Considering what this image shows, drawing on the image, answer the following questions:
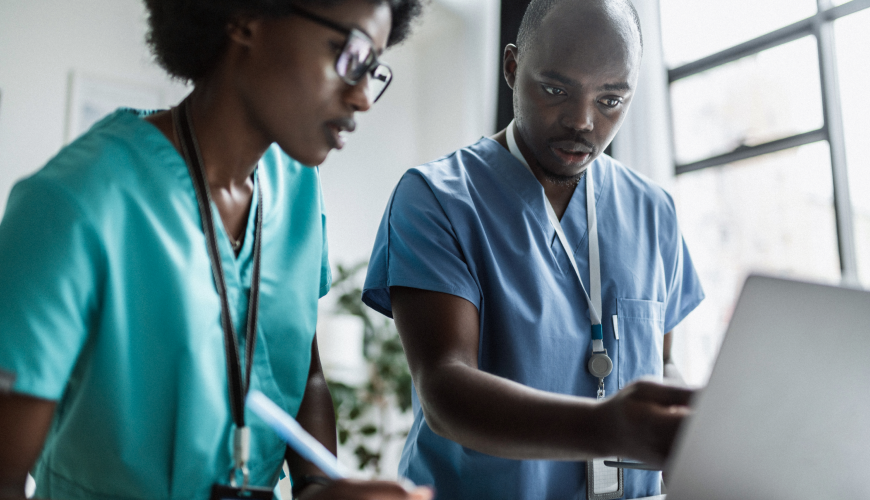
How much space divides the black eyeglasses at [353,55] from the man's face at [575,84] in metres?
0.43

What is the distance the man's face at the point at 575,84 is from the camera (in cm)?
110

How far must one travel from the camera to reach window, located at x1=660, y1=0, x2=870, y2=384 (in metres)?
2.71

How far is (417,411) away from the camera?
1.17m

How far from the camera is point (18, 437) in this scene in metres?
0.60

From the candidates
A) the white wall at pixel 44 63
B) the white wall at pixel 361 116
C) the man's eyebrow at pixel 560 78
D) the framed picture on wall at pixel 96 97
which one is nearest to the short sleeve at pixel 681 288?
the man's eyebrow at pixel 560 78

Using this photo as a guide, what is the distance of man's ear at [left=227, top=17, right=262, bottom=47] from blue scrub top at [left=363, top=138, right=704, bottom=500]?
40 centimetres

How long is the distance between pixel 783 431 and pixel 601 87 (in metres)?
0.69

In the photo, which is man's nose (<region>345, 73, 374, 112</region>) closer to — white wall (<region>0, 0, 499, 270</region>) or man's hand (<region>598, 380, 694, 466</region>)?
man's hand (<region>598, 380, 694, 466</region>)

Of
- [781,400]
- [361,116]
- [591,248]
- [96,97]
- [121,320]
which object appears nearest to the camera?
[781,400]

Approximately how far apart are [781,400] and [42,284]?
636mm

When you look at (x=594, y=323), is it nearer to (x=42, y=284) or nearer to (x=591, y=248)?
(x=591, y=248)

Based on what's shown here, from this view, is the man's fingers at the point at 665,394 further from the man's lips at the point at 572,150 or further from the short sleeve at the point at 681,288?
the short sleeve at the point at 681,288

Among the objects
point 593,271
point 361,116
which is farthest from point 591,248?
point 361,116

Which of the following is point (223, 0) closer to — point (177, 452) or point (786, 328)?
point (177, 452)
